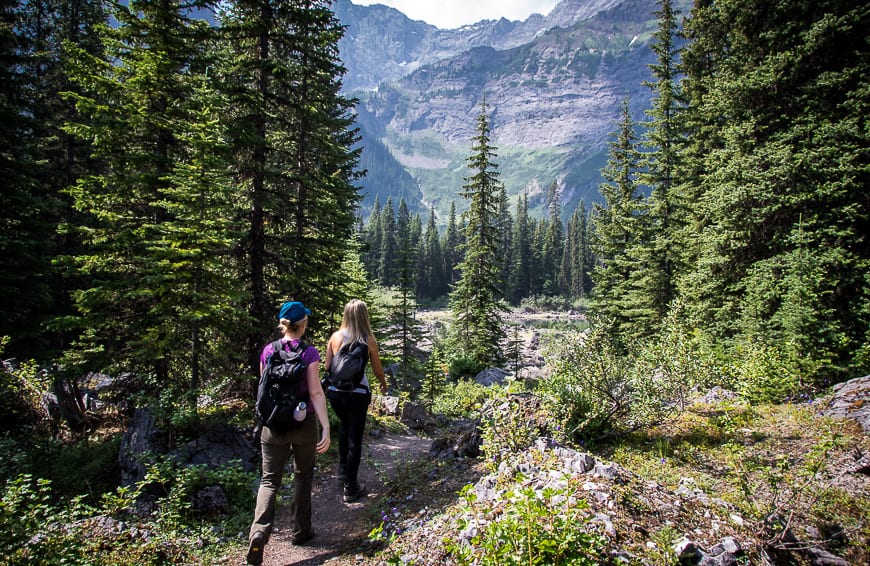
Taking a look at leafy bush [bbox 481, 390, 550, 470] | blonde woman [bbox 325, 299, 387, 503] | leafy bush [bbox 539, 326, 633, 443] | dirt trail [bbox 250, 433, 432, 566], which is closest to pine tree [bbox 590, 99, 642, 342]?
leafy bush [bbox 539, 326, 633, 443]

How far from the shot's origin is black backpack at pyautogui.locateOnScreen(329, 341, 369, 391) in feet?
15.5

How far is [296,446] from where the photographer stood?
13.2 feet

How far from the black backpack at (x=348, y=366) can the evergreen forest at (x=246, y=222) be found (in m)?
2.50

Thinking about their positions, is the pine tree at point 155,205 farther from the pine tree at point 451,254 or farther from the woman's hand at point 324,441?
the pine tree at point 451,254

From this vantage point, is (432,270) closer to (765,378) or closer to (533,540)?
(765,378)

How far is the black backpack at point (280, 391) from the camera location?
3.76 meters

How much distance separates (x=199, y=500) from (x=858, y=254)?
1269 cm

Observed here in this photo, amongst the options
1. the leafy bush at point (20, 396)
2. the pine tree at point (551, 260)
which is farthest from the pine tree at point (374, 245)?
the leafy bush at point (20, 396)

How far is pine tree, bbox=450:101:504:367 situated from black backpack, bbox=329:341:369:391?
52.5 feet

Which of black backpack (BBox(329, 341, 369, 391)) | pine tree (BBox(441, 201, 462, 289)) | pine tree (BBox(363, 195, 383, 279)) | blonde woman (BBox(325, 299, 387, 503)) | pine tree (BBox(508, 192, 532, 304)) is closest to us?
black backpack (BBox(329, 341, 369, 391))

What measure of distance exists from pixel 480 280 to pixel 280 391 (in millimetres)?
18292

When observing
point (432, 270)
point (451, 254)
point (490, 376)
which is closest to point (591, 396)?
point (490, 376)

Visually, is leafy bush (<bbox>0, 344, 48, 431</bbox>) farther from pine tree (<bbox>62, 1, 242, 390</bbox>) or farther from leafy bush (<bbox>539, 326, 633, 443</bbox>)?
leafy bush (<bbox>539, 326, 633, 443</bbox>)

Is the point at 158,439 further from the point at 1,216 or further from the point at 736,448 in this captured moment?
the point at 736,448
